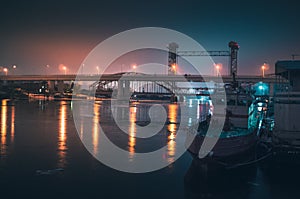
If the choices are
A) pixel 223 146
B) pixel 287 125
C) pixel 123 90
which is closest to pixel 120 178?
pixel 223 146

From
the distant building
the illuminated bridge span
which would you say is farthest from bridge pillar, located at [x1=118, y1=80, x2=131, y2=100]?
the distant building

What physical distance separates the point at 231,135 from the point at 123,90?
124m

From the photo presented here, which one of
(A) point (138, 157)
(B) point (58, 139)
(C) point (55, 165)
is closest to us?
(C) point (55, 165)

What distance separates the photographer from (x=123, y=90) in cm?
14588

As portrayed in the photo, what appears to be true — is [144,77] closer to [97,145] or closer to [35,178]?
[97,145]

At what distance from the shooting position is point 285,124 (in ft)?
90.9

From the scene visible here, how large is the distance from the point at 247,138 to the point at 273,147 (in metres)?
4.36

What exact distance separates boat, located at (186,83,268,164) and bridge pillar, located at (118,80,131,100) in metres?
114

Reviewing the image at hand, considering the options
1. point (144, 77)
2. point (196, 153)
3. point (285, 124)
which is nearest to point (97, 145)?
point (196, 153)

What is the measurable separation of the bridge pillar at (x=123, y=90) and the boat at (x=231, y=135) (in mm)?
114252

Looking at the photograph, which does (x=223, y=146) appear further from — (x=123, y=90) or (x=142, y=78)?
(x=123, y=90)

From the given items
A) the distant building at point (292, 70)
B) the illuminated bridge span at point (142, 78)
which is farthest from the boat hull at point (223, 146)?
the illuminated bridge span at point (142, 78)

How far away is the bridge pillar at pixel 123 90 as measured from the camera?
143 metres

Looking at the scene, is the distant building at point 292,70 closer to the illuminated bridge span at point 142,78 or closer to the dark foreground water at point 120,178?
the dark foreground water at point 120,178
